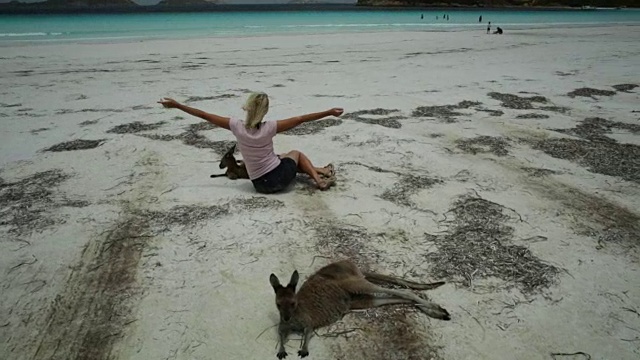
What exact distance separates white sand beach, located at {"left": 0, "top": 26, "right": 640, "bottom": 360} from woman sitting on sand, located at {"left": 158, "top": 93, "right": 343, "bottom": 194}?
202 millimetres

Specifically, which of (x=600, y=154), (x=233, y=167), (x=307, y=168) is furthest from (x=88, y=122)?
(x=600, y=154)

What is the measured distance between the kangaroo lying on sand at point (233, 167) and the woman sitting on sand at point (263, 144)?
44cm

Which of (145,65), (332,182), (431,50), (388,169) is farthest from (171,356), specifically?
(431,50)

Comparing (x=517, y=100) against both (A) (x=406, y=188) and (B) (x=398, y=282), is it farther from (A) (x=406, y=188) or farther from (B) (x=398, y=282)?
(B) (x=398, y=282)

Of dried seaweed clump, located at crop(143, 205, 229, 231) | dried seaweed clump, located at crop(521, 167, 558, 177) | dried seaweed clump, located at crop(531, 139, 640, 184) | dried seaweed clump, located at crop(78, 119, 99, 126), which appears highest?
dried seaweed clump, located at crop(78, 119, 99, 126)

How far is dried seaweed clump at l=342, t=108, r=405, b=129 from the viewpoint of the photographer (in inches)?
309

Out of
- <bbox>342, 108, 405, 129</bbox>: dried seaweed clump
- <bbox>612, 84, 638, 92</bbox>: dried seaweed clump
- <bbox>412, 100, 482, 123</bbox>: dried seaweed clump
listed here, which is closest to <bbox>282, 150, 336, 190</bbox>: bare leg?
<bbox>342, 108, 405, 129</bbox>: dried seaweed clump

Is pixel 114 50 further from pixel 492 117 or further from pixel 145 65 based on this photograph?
pixel 492 117

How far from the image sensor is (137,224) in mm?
4551

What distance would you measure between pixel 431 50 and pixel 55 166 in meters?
17.0

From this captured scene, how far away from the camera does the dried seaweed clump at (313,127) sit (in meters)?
7.58

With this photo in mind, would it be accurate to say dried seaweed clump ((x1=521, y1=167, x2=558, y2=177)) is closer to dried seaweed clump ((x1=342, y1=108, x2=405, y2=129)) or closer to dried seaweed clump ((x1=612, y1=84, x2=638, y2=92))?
dried seaweed clump ((x1=342, y1=108, x2=405, y2=129))

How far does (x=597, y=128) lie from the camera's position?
7.33 metres

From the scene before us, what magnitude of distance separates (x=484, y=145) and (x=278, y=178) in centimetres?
347
